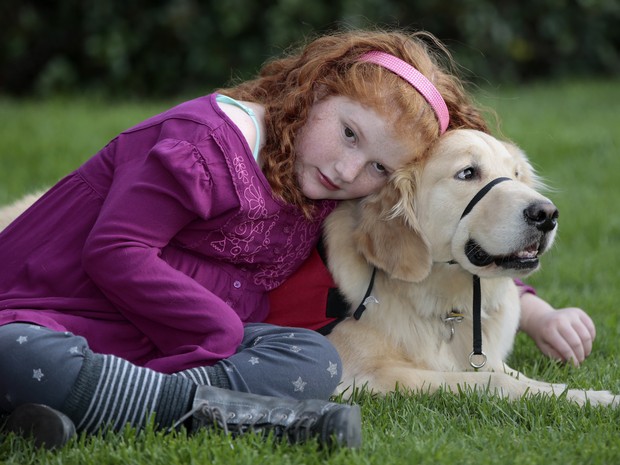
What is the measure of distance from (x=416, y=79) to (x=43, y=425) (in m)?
1.59

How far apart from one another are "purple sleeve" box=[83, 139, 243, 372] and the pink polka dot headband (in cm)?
72

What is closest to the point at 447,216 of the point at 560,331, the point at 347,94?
the point at 347,94

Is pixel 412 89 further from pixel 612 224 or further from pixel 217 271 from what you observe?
pixel 612 224

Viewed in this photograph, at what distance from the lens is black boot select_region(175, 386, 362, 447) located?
2215 mm

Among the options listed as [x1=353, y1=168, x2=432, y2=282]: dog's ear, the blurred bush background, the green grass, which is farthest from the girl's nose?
the blurred bush background

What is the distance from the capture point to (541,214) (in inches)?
106

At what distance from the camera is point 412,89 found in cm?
285

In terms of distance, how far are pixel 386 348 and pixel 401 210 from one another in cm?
48

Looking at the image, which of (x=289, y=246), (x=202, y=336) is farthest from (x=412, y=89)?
(x=202, y=336)

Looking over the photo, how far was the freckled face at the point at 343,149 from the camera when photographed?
9.19 feet

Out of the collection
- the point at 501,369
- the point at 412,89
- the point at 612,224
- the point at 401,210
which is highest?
the point at 412,89

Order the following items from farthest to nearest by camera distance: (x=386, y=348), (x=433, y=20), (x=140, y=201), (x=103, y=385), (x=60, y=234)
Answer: (x=433, y=20)
(x=386, y=348)
(x=60, y=234)
(x=140, y=201)
(x=103, y=385)

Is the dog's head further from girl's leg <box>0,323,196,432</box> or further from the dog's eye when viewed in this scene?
girl's leg <box>0,323,196,432</box>

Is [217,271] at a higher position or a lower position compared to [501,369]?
higher
